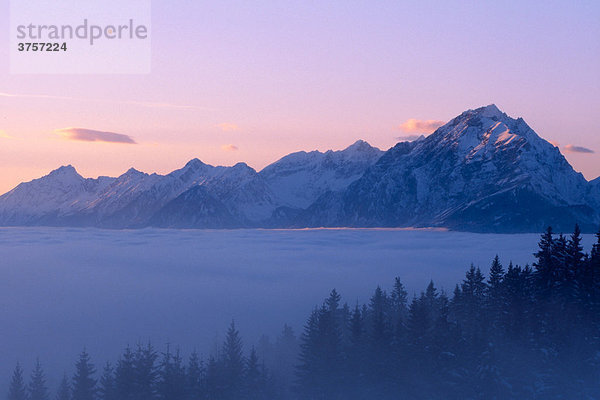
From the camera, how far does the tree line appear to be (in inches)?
3167

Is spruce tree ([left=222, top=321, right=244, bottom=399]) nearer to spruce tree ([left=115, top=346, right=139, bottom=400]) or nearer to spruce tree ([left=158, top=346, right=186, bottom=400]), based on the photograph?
spruce tree ([left=158, top=346, right=186, bottom=400])

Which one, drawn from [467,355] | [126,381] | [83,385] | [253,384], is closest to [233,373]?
[253,384]

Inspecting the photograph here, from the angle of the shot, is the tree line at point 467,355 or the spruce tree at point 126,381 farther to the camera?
the spruce tree at point 126,381

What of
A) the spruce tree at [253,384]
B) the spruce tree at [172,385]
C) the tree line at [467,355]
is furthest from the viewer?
the spruce tree at [253,384]

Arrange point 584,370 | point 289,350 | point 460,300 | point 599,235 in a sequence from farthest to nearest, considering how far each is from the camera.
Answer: point 289,350, point 460,300, point 599,235, point 584,370

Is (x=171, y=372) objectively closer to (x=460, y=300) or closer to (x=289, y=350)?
(x=460, y=300)

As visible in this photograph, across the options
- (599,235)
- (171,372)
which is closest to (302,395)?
(171,372)

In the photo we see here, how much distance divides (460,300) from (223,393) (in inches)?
1342

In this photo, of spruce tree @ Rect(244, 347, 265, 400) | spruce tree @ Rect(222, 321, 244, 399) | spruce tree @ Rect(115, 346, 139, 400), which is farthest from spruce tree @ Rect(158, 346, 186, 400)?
spruce tree @ Rect(244, 347, 265, 400)

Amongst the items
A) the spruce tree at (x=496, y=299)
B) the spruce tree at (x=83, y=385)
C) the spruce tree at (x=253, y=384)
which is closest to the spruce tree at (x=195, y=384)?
the spruce tree at (x=253, y=384)

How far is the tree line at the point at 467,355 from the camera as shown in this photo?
80438 millimetres

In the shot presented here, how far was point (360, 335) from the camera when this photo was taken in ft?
305

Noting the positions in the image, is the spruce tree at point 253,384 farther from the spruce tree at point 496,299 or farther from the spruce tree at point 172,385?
the spruce tree at point 496,299

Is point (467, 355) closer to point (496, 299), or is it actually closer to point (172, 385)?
point (496, 299)
